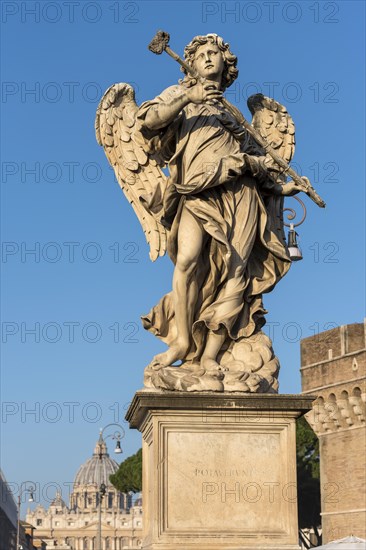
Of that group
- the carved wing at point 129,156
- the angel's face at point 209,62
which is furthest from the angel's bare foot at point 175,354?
the angel's face at point 209,62

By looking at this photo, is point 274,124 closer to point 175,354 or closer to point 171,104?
point 171,104

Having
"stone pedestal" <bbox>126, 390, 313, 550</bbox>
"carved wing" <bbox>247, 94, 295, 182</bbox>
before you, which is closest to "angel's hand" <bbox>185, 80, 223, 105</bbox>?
"carved wing" <bbox>247, 94, 295, 182</bbox>

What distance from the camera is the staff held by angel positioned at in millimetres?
9086

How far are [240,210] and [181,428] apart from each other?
183 centimetres

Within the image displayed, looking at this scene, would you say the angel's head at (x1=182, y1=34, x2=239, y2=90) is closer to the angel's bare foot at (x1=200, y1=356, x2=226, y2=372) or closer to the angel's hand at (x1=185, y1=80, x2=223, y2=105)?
the angel's hand at (x1=185, y1=80, x2=223, y2=105)

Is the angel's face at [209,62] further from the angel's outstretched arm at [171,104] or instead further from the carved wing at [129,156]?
the carved wing at [129,156]

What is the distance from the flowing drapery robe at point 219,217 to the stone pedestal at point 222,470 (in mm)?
655

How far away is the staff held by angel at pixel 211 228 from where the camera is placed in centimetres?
909

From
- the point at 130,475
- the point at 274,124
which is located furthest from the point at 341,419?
the point at 274,124

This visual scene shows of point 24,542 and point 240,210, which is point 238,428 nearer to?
point 240,210

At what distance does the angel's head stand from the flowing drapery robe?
0.32 m

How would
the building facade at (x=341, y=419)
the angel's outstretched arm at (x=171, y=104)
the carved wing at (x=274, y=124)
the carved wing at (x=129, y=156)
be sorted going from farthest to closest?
1. the building facade at (x=341, y=419)
2. the carved wing at (x=274, y=124)
3. the carved wing at (x=129, y=156)
4. the angel's outstretched arm at (x=171, y=104)

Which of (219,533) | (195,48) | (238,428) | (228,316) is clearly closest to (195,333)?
(228,316)

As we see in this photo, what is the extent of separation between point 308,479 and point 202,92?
Answer: 5475 cm
